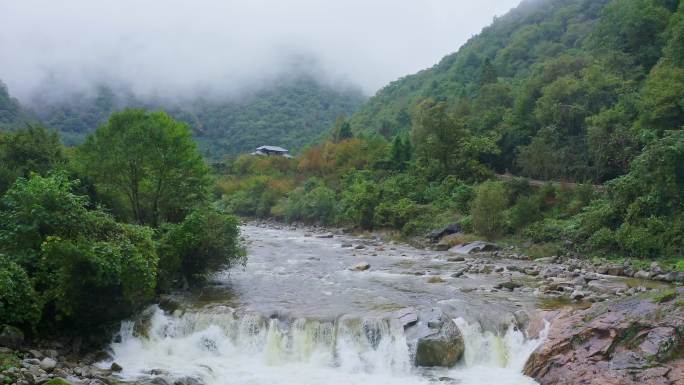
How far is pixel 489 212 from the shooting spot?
126ft

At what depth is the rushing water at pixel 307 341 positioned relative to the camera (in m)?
15.9

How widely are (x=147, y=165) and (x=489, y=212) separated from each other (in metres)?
24.1

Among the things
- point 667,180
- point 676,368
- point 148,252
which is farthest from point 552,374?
point 667,180

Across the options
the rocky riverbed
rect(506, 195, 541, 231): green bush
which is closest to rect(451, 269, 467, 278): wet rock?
the rocky riverbed

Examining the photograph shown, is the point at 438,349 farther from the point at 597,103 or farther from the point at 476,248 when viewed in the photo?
the point at 597,103

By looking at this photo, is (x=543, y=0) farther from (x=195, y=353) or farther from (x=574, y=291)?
(x=195, y=353)

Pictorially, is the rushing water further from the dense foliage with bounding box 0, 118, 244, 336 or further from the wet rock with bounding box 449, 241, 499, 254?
the wet rock with bounding box 449, 241, 499, 254

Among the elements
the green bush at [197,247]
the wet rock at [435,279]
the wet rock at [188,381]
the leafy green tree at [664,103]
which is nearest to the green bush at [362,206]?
the leafy green tree at [664,103]

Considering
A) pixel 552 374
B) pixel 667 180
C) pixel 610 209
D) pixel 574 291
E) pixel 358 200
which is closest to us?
pixel 552 374

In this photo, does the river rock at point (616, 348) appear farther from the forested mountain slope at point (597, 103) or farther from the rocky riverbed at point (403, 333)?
the forested mountain slope at point (597, 103)

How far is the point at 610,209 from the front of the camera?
104 feet

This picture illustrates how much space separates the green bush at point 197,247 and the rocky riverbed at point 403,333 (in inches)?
45.3

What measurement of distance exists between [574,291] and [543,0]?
124 meters

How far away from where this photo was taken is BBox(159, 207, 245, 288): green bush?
22.5 metres
